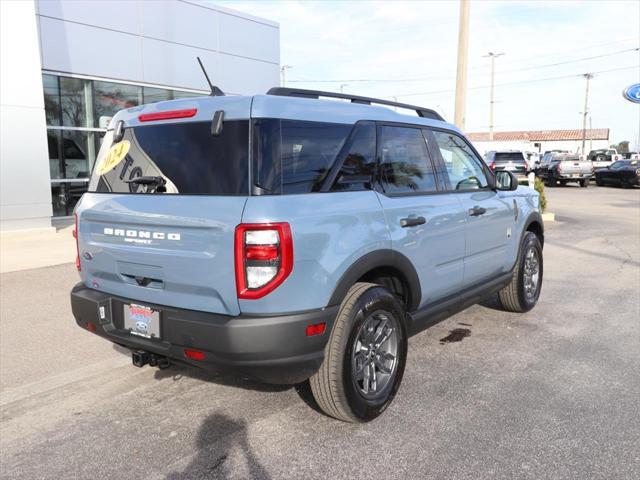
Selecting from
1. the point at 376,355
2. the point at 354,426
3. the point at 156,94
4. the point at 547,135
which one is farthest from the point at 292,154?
the point at 547,135

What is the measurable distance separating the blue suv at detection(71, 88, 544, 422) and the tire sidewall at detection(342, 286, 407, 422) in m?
0.01

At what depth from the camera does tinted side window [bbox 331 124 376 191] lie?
3342 mm

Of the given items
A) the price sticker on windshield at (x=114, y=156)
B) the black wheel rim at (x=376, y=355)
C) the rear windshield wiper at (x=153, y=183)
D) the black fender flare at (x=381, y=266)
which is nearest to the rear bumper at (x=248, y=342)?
the black fender flare at (x=381, y=266)

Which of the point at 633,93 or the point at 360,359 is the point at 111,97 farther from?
the point at 633,93

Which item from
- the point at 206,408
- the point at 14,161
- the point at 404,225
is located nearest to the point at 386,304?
the point at 404,225

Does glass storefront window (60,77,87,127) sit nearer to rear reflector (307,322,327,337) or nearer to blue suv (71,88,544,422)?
blue suv (71,88,544,422)

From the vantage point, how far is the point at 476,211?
14.9 ft

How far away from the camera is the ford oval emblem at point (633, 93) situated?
20062 millimetres

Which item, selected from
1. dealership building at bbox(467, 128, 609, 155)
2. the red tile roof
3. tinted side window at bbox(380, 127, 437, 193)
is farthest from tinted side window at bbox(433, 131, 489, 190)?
the red tile roof

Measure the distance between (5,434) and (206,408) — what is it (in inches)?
47.7

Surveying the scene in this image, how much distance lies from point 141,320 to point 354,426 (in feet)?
4.68

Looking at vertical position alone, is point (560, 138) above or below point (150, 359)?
above

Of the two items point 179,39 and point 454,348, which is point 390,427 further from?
point 179,39

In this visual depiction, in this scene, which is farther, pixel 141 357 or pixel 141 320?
pixel 141 357
